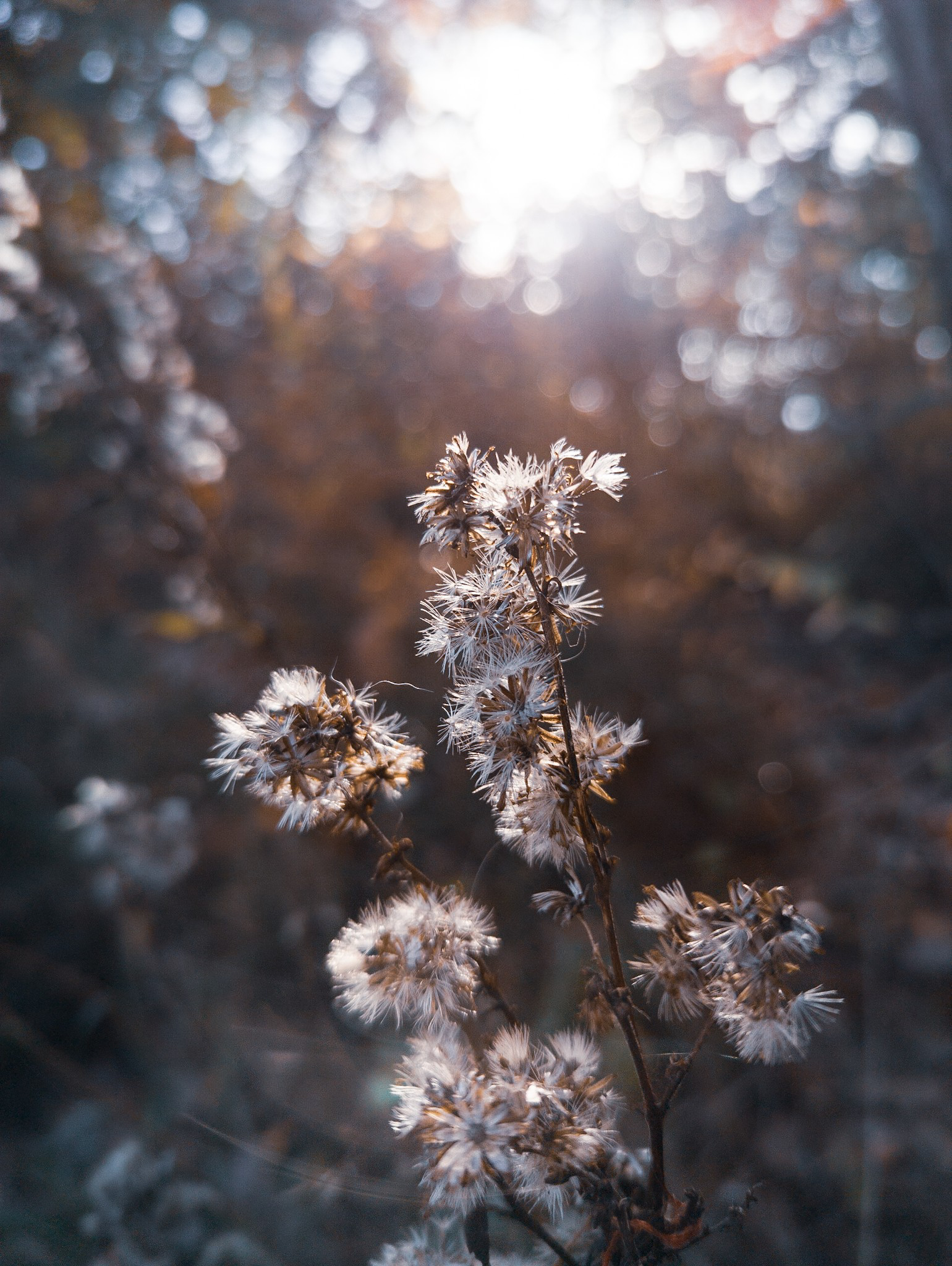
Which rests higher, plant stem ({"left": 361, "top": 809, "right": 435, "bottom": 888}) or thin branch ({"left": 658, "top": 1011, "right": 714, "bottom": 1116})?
plant stem ({"left": 361, "top": 809, "right": 435, "bottom": 888})

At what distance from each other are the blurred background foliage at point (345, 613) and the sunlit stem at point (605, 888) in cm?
21

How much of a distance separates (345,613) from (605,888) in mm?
2938

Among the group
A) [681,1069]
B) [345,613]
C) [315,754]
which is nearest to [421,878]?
[315,754]

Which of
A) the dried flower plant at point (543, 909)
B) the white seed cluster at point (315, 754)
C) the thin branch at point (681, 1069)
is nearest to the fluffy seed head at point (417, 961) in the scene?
the dried flower plant at point (543, 909)

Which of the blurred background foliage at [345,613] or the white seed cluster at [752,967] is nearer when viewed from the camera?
the white seed cluster at [752,967]

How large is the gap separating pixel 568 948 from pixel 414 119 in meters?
3.59

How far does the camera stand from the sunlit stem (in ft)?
2.80

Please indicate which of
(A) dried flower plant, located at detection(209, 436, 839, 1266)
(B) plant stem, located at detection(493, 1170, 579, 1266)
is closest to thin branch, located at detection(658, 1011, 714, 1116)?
(A) dried flower plant, located at detection(209, 436, 839, 1266)

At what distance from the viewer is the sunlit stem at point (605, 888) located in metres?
0.85

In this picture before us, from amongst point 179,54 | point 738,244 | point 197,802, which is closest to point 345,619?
point 197,802

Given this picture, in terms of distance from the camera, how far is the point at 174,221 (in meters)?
4.01

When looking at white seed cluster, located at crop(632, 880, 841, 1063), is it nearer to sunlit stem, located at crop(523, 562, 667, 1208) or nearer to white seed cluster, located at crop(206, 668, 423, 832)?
sunlit stem, located at crop(523, 562, 667, 1208)

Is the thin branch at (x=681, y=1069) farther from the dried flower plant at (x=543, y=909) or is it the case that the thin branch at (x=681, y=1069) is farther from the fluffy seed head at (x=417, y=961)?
the fluffy seed head at (x=417, y=961)

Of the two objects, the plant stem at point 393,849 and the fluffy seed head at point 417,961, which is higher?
the plant stem at point 393,849
